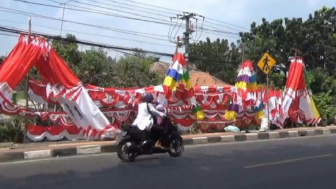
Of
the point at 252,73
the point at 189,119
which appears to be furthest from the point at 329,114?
the point at 189,119

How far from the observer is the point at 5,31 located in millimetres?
14211

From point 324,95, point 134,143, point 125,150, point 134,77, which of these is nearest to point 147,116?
point 134,143

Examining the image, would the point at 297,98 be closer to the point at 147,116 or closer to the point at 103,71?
the point at 103,71

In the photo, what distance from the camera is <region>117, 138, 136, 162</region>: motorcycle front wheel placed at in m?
10.8

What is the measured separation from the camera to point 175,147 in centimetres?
1177

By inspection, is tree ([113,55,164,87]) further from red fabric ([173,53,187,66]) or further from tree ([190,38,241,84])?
tree ([190,38,241,84])

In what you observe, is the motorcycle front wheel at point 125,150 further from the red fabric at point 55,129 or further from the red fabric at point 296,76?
the red fabric at point 296,76

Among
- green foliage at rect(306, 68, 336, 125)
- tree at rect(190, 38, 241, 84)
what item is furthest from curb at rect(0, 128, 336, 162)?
tree at rect(190, 38, 241, 84)

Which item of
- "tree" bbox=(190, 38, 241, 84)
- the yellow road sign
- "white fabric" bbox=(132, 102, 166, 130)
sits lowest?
"white fabric" bbox=(132, 102, 166, 130)

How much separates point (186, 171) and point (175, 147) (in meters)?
2.31

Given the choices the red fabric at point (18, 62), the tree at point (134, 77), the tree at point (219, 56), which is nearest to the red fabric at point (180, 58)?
the tree at point (134, 77)

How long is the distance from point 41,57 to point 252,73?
31.6 feet

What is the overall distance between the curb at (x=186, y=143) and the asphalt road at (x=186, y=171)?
537 millimetres

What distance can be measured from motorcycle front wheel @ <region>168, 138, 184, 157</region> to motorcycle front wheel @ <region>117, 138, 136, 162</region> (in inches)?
47.6
